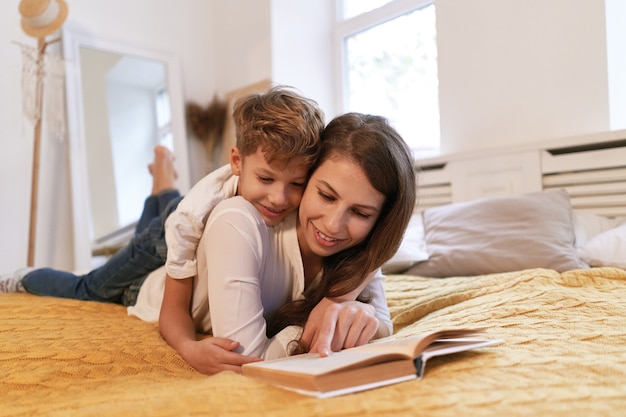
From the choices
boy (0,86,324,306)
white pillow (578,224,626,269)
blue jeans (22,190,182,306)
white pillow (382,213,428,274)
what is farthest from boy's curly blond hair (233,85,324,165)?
white pillow (578,224,626,269)

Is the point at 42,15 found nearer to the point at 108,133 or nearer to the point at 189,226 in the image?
the point at 108,133

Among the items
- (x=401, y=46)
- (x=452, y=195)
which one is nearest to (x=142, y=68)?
(x=401, y=46)

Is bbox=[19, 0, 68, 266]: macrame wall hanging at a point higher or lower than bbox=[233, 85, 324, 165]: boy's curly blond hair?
higher

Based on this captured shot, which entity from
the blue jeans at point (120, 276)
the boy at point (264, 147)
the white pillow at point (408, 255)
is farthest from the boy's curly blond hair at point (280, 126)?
the white pillow at point (408, 255)

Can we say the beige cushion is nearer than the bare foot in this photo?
Yes

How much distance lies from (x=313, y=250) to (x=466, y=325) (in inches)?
13.6

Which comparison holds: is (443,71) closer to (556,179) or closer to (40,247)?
(556,179)

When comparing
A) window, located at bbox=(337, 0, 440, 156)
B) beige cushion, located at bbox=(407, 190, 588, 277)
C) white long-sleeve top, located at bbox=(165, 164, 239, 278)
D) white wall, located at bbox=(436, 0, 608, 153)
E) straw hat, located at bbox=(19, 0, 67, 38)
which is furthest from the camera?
window, located at bbox=(337, 0, 440, 156)

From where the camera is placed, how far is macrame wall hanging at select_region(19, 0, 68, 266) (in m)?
2.70

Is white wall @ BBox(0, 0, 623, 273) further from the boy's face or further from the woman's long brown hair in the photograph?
the boy's face

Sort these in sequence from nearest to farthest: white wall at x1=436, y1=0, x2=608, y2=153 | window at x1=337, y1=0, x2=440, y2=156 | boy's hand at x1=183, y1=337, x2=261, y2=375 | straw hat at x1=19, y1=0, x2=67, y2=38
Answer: boy's hand at x1=183, y1=337, x2=261, y2=375
white wall at x1=436, y1=0, x2=608, y2=153
straw hat at x1=19, y1=0, x2=67, y2=38
window at x1=337, y1=0, x2=440, y2=156

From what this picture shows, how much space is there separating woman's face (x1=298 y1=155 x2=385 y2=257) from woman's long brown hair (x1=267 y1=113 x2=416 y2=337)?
0.07 feet

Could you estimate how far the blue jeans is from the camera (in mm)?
1600

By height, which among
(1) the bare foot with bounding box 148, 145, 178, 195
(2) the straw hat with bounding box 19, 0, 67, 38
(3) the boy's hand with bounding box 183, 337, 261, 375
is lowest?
(3) the boy's hand with bounding box 183, 337, 261, 375
